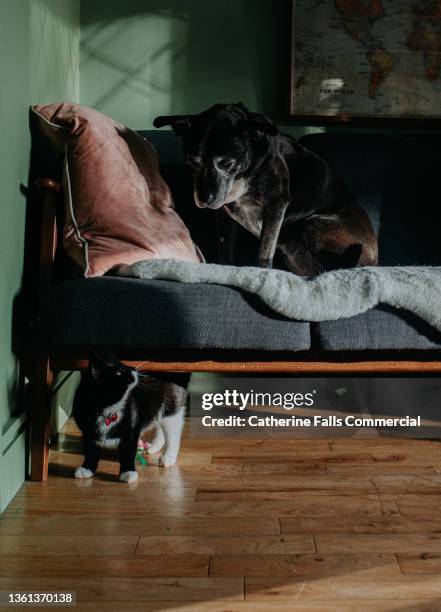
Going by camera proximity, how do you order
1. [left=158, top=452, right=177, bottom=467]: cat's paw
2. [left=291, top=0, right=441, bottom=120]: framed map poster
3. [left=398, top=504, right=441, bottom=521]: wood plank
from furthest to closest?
[left=291, top=0, right=441, bottom=120]: framed map poster, [left=158, top=452, right=177, bottom=467]: cat's paw, [left=398, top=504, right=441, bottom=521]: wood plank

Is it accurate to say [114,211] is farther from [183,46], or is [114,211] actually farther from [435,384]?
[435,384]

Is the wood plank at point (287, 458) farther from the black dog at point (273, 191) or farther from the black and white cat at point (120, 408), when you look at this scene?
the black dog at point (273, 191)

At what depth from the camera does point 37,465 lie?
5.48 feet

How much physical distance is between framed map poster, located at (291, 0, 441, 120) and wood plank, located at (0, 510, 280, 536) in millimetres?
1549

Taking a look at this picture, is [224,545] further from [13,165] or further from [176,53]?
[176,53]

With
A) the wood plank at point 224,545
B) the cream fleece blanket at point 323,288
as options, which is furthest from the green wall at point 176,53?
the wood plank at point 224,545

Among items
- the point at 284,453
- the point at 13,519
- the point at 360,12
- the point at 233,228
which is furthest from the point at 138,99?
the point at 13,519

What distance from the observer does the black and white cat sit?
1.62 metres

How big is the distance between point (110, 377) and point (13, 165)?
0.56m

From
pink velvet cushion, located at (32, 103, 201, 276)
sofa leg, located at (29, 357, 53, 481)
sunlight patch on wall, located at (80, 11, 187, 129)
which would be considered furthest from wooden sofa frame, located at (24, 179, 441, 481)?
Answer: sunlight patch on wall, located at (80, 11, 187, 129)

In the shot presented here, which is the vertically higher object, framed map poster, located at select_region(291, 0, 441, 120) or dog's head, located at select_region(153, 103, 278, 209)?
framed map poster, located at select_region(291, 0, 441, 120)

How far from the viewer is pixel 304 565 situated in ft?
4.01

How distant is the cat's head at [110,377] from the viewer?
1595 millimetres

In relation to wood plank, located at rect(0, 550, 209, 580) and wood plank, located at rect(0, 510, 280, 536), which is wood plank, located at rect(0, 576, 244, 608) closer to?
wood plank, located at rect(0, 550, 209, 580)
